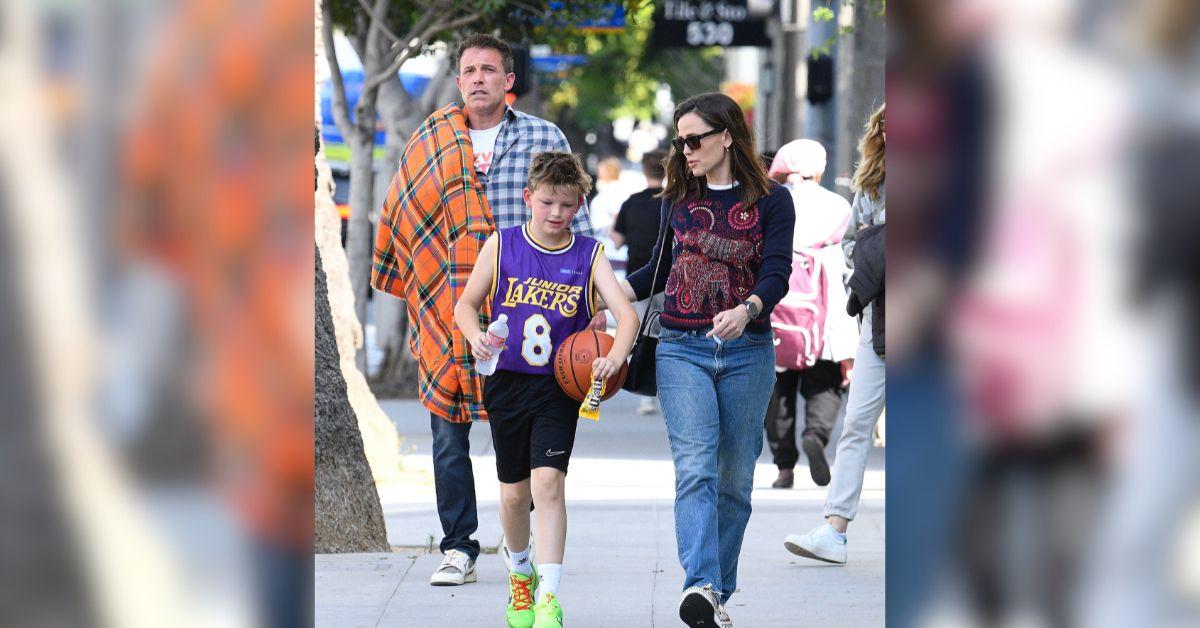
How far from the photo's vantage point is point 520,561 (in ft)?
19.0

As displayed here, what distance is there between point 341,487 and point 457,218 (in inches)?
61.4

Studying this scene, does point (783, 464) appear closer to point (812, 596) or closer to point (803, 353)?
point (803, 353)

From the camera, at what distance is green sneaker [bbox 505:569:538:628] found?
18.6 feet

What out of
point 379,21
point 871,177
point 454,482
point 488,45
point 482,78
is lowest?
point 454,482

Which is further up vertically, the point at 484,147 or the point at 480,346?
the point at 484,147

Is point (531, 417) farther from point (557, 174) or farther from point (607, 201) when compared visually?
point (607, 201)

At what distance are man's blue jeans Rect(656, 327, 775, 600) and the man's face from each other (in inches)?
52.4
